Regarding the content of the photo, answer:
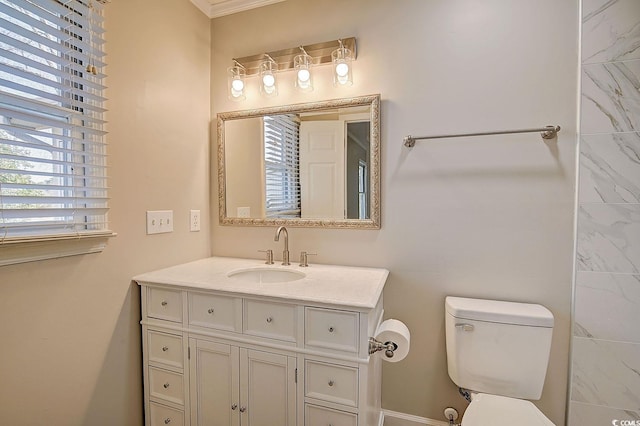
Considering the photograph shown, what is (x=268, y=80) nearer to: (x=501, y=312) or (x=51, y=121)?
(x=51, y=121)

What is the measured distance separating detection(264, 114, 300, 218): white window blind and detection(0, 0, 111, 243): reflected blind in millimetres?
857

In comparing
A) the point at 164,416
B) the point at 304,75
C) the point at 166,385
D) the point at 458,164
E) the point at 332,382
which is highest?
the point at 304,75

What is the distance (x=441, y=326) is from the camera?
156cm

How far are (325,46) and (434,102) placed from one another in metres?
0.71

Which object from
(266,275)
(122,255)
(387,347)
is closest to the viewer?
(387,347)

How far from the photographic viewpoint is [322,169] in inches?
68.3

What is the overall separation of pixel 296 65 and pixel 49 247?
4.89 ft

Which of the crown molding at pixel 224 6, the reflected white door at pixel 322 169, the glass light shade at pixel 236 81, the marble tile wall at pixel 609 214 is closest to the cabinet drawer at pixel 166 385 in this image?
the reflected white door at pixel 322 169

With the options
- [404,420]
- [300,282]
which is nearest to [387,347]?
[300,282]

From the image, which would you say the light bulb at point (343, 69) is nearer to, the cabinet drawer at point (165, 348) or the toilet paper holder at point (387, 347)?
the toilet paper holder at point (387, 347)

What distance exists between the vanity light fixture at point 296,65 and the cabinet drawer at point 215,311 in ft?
4.11

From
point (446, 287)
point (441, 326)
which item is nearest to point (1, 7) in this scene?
point (446, 287)

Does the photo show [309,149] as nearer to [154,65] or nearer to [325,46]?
[325,46]

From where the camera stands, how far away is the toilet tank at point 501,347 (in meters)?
1.29
